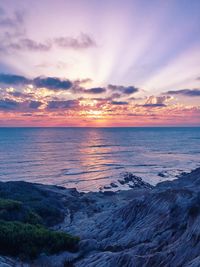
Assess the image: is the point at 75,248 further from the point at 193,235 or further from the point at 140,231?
the point at 193,235

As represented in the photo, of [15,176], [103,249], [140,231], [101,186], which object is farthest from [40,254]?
[15,176]

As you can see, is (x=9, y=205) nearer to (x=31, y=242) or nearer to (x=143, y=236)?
(x=31, y=242)

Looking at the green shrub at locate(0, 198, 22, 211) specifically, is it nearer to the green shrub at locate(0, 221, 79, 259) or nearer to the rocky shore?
the rocky shore

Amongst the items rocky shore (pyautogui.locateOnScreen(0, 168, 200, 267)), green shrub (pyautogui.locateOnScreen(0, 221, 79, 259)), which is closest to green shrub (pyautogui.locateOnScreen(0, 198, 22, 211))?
rocky shore (pyautogui.locateOnScreen(0, 168, 200, 267))

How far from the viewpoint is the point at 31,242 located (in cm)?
2794

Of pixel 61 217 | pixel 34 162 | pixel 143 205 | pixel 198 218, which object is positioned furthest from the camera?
pixel 34 162

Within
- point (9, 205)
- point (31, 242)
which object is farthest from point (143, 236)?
point (9, 205)

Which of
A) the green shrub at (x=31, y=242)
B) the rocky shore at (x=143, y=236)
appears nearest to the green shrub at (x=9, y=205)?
the rocky shore at (x=143, y=236)

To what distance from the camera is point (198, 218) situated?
23125 millimetres

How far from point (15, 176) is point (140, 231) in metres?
74.9

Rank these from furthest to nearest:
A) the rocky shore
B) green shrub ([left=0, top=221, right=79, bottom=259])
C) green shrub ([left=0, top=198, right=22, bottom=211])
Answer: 1. green shrub ([left=0, top=198, right=22, bottom=211])
2. green shrub ([left=0, top=221, right=79, bottom=259])
3. the rocky shore

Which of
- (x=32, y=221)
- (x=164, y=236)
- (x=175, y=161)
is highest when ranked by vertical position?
(x=164, y=236)

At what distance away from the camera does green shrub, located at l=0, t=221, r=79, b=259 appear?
2709 centimetres

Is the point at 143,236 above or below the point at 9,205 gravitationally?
above
